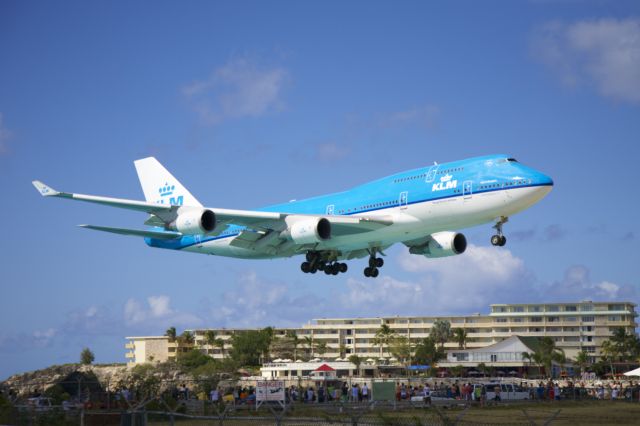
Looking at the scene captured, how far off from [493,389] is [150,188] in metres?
29.6

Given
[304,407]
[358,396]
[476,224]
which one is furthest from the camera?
[358,396]

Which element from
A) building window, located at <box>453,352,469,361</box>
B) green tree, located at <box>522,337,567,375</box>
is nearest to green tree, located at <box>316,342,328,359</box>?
building window, located at <box>453,352,469,361</box>

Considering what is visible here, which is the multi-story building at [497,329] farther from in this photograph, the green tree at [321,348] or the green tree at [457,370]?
the green tree at [457,370]

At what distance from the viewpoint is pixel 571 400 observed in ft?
165

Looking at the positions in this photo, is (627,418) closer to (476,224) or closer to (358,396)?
(476,224)

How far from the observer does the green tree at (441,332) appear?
179375 millimetres

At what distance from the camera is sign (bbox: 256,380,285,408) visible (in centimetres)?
4012

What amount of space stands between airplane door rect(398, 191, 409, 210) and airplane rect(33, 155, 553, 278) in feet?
0.20

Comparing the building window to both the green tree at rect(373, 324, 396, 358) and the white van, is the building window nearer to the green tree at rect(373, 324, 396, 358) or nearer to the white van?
the green tree at rect(373, 324, 396, 358)

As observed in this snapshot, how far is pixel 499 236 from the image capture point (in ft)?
149

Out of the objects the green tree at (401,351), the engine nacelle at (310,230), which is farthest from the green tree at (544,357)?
the engine nacelle at (310,230)

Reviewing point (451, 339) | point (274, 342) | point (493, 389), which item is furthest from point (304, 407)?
point (451, 339)

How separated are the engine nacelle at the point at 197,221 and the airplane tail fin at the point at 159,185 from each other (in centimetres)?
1405

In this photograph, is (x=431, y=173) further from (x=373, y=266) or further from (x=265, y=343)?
(x=265, y=343)
